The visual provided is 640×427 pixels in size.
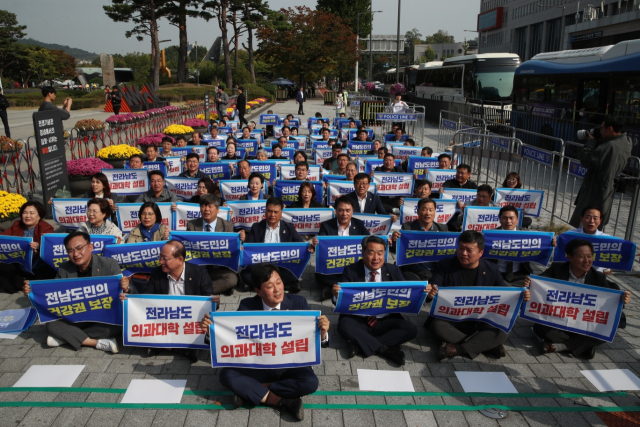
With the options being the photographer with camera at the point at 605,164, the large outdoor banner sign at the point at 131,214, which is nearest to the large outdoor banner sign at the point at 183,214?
the large outdoor banner sign at the point at 131,214

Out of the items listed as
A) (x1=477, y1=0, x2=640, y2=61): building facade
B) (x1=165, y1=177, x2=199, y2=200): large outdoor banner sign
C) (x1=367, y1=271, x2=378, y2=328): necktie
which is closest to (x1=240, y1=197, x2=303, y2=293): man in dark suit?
(x1=367, y1=271, x2=378, y2=328): necktie

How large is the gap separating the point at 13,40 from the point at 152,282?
79045 millimetres

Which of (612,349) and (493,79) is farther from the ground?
(493,79)

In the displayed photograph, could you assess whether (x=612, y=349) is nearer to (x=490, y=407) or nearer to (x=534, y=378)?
(x=534, y=378)

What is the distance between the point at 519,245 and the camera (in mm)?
6938

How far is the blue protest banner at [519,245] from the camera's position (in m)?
6.89

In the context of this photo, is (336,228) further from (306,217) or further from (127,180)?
(127,180)

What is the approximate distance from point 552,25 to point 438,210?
67804mm

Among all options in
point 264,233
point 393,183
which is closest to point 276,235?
point 264,233

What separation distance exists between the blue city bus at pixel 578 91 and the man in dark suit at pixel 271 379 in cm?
1292

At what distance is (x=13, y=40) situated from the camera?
69.7m

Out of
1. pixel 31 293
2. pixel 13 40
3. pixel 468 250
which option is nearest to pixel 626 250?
pixel 468 250

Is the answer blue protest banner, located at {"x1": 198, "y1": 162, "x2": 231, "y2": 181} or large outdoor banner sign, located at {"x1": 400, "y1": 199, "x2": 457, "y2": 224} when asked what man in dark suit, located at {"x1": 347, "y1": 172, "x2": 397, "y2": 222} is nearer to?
large outdoor banner sign, located at {"x1": 400, "y1": 199, "x2": 457, "y2": 224}

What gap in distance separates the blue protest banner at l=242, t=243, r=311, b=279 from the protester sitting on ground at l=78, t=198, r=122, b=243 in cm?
173
